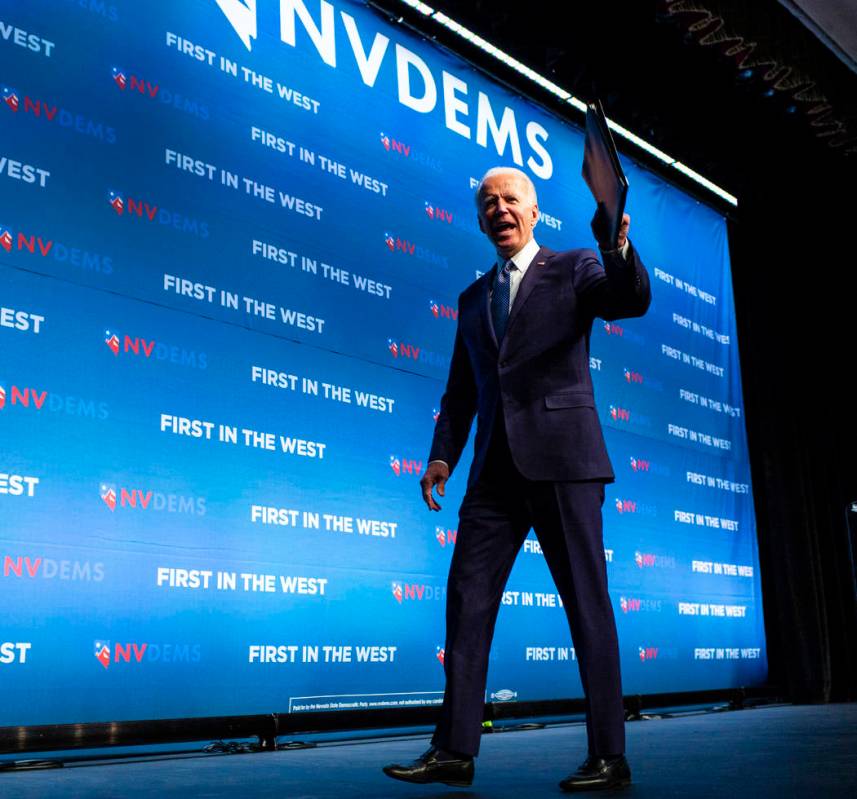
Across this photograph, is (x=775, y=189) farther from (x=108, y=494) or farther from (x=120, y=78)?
(x=108, y=494)

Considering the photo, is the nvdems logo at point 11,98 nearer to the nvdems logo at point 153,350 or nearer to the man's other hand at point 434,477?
the nvdems logo at point 153,350

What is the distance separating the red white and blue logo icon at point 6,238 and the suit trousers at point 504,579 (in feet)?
5.19

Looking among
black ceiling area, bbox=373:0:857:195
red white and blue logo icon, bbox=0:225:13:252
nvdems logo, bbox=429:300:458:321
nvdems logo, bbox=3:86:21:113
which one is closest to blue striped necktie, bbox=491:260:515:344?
red white and blue logo icon, bbox=0:225:13:252

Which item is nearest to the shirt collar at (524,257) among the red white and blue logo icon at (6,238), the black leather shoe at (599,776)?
the black leather shoe at (599,776)

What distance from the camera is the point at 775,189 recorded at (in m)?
6.36

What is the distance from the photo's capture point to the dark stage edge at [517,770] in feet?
5.78

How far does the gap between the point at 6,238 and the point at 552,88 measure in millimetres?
3105

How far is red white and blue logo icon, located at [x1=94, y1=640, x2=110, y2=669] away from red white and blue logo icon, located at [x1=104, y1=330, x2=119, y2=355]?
845 millimetres

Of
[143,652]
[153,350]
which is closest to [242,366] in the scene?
[153,350]

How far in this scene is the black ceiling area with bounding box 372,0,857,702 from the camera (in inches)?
194

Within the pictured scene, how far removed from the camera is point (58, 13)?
120 inches

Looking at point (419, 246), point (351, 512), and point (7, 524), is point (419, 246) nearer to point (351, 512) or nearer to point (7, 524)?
point (351, 512)

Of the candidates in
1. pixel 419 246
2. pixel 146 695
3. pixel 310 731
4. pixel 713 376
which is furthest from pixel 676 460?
pixel 146 695

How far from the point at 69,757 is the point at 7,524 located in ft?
2.17
